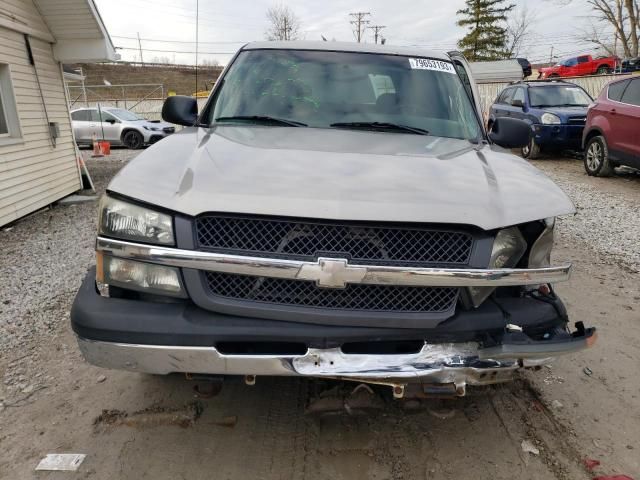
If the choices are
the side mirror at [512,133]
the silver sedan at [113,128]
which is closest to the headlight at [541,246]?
the side mirror at [512,133]

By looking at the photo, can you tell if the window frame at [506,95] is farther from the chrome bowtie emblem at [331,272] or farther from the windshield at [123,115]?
the chrome bowtie emblem at [331,272]

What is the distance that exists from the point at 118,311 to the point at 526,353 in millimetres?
1663

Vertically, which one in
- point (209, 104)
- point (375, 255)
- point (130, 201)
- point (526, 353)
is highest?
point (209, 104)

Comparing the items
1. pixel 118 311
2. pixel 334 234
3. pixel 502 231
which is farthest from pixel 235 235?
pixel 502 231

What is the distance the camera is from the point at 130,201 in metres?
2.07

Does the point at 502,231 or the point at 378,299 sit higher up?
the point at 502,231

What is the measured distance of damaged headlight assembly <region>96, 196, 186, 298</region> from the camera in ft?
6.64

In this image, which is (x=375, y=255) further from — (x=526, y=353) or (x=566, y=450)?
(x=566, y=450)

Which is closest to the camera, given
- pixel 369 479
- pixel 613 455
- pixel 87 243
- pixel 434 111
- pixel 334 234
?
pixel 334 234

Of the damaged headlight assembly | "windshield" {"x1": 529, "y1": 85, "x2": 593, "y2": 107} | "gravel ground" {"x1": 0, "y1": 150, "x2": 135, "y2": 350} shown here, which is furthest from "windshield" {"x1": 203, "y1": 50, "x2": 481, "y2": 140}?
"windshield" {"x1": 529, "y1": 85, "x2": 593, "y2": 107}

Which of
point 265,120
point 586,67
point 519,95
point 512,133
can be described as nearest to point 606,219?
point 512,133

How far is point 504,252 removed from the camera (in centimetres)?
213

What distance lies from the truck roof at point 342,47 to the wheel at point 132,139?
54.3 feet

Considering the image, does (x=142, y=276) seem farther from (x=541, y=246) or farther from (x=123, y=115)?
(x=123, y=115)
